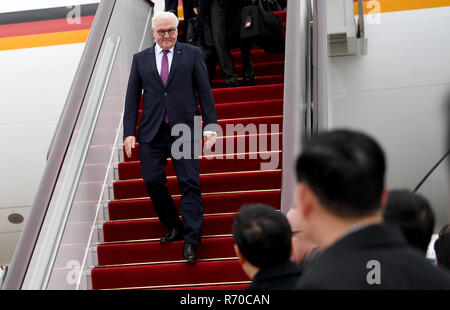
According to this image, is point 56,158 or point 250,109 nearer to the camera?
point 56,158

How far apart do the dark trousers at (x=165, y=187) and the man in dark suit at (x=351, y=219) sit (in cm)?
286

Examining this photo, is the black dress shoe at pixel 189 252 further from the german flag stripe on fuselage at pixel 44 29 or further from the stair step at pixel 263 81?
the german flag stripe on fuselage at pixel 44 29

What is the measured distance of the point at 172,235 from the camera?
429 centimetres

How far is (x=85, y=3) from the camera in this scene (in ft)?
24.6

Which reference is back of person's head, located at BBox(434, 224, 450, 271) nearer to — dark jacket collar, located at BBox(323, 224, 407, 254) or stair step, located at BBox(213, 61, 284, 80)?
A: dark jacket collar, located at BBox(323, 224, 407, 254)

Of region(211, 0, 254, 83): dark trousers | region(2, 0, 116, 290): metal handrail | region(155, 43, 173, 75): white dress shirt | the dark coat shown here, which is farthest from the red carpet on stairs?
region(155, 43, 173, 75): white dress shirt

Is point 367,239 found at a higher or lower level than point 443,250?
higher

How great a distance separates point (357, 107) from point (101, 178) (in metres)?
3.19

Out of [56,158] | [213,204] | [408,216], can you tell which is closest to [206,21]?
[213,204]

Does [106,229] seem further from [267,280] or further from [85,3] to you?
[85,3]

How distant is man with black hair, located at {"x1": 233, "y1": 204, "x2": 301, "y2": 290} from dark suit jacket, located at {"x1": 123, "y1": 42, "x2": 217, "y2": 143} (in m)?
2.18

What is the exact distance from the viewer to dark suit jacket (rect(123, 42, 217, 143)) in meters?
4.18

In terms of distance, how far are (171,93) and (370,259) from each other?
10.3 feet

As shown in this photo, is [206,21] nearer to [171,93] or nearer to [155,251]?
[171,93]
